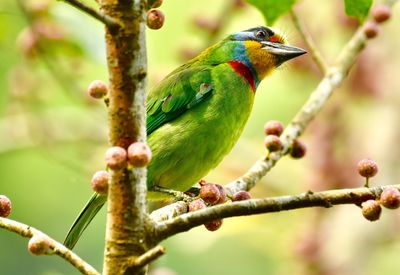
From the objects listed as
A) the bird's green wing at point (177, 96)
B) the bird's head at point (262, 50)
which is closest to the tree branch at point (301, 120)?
the bird's head at point (262, 50)

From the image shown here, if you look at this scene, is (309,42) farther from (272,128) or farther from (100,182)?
(100,182)

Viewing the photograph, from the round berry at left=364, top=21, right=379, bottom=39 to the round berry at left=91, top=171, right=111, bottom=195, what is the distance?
1.76 metres

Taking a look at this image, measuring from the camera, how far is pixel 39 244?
5.60 ft

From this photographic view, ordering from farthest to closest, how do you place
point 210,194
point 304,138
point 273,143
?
point 304,138
point 273,143
point 210,194

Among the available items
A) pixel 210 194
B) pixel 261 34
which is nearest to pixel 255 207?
pixel 210 194

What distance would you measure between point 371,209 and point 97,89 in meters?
0.68

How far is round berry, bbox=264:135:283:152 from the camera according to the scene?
2.68 m

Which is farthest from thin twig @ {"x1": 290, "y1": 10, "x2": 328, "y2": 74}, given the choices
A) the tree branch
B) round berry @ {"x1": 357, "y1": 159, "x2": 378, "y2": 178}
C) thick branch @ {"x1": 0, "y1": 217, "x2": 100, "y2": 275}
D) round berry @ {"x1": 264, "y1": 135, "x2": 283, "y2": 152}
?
thick branch @ {"x1": 0, "y1": 217, "x2": 100, "y2": 275}

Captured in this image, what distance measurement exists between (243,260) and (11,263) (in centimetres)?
248

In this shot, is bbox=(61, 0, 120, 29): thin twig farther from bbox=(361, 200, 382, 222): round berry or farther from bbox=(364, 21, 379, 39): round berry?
bbox=(364, 21, 379, 39): round berry

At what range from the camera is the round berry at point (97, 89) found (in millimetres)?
1798

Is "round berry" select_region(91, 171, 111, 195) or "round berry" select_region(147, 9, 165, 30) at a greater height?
"round berry" select_region(147, 9, 165, 30)

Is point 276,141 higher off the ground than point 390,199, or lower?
higher

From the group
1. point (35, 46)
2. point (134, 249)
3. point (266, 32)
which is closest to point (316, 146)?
point (266, 32)
